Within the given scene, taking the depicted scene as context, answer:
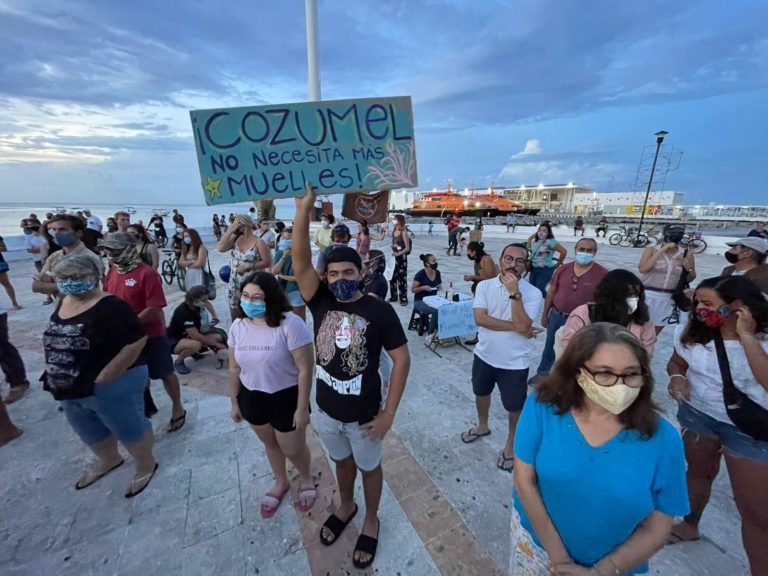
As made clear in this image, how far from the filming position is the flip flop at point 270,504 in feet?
7.95

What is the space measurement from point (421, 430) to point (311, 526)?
1.40 m

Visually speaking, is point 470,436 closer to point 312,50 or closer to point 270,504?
point 270,504

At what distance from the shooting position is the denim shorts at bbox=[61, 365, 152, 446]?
242cm

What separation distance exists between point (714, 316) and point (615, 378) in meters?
1.20

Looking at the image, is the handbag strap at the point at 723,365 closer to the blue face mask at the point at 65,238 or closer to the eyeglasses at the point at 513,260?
the eyeglasses at the point at 513,260

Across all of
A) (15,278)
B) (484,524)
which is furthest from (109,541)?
(15,278)

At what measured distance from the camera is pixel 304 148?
6.86 ft

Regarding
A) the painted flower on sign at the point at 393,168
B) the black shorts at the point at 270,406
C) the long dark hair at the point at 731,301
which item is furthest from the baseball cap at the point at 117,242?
the long dark hair at the point at 731,301

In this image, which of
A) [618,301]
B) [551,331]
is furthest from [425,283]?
[618,301]

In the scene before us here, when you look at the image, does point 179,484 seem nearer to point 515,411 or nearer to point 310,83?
point 515,411

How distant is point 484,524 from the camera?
92.0 inches

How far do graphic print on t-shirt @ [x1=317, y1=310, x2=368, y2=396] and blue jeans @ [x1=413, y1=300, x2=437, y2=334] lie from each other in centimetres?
335

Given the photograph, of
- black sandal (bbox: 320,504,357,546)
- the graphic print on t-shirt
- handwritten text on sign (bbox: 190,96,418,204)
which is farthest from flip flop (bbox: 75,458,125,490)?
handwritten text on sign (bbox: 190,96,418,204)

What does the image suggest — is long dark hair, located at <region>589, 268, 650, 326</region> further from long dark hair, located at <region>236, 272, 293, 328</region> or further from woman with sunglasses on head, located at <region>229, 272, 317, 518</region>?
long dark hair, located at <region>236, 272, 293, 328</region>
